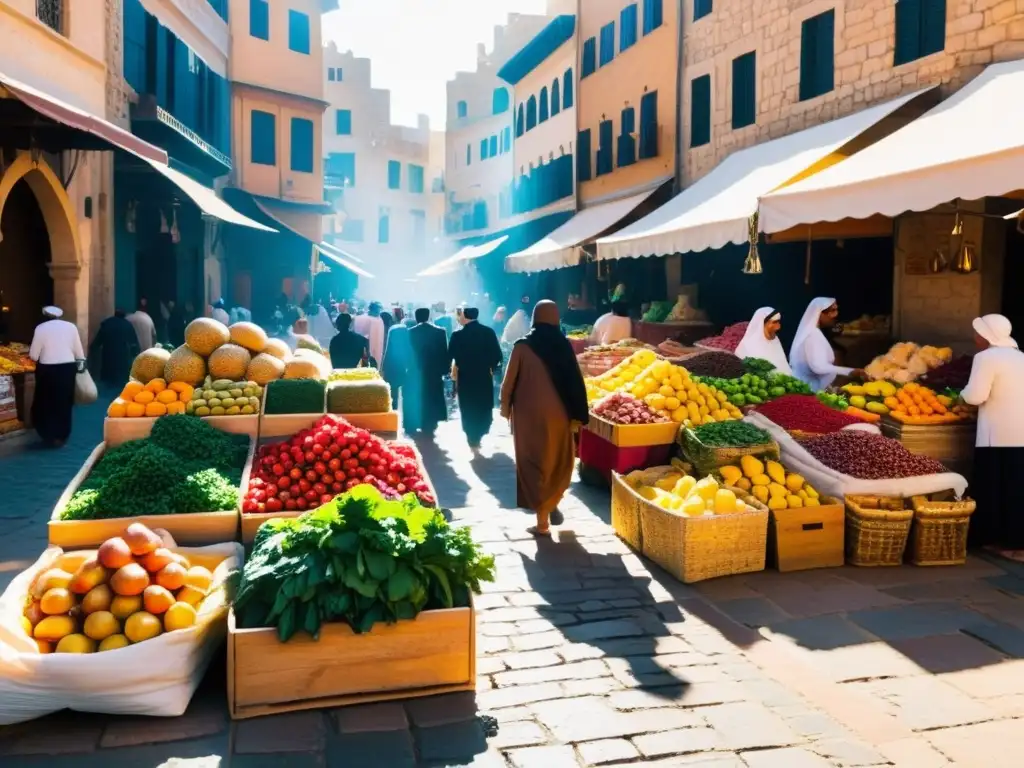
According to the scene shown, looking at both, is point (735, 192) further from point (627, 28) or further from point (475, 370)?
point (627, 28)

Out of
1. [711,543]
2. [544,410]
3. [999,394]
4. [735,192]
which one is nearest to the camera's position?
[711,543]

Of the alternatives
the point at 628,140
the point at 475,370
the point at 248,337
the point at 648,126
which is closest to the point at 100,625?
the point at 248,337

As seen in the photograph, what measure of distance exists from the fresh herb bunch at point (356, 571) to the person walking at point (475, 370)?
6.42 metres

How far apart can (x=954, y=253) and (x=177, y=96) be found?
15.7 m

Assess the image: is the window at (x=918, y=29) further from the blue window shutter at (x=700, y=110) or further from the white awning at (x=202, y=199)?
the white awning at (x=202, y=199)

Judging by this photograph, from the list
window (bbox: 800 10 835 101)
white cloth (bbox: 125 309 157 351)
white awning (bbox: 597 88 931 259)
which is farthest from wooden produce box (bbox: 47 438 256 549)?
white cloth (bbox: 125 309 157 351)

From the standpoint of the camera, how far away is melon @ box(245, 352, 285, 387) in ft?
24.6

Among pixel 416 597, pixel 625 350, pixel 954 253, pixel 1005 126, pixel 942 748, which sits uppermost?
pixel 1005 126

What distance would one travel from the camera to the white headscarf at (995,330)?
21.8 ft

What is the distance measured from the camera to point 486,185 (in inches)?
1666

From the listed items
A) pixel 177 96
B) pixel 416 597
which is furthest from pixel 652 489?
pixel 177 96

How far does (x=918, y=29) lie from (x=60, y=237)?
41.3ft

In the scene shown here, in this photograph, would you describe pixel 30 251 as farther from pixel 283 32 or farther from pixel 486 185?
pixel 486 185

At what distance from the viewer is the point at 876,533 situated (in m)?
6.21
